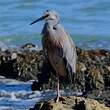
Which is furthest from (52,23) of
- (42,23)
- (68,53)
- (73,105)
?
(42,23)

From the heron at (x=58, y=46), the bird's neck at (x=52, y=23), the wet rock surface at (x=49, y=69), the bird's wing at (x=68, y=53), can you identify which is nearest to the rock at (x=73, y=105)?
the heron at (x=58, y=46)

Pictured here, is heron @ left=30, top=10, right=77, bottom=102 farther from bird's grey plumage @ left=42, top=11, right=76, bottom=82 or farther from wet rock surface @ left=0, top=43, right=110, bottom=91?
wet rock surface @ left=0, top=43, right=110, bottom=91

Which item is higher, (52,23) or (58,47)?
(52,23)

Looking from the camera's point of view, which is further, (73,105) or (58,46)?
(58,46)

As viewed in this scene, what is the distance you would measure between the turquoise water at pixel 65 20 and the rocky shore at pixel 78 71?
4094 mm

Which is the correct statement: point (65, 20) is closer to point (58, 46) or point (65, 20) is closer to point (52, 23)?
point (58, 46)

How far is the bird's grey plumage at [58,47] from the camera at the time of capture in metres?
8.30

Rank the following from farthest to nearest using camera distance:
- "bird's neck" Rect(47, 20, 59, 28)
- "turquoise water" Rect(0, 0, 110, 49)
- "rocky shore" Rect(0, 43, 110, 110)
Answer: "turquoise water" Rect(0, 0, 110, 49)
"rocky shore" Rect(0, 43, 110, 110)
"bird's neck" Rect(47, 20, 59, 28)

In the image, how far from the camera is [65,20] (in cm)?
1909

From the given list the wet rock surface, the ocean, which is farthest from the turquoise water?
the wet rock surface

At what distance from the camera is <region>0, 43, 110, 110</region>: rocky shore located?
1030cm

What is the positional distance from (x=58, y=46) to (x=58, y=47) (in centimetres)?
1

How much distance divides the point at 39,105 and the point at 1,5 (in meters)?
14.5

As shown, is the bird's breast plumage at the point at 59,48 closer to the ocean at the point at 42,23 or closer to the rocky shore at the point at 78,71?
the rocky shore at the point at 78,71
